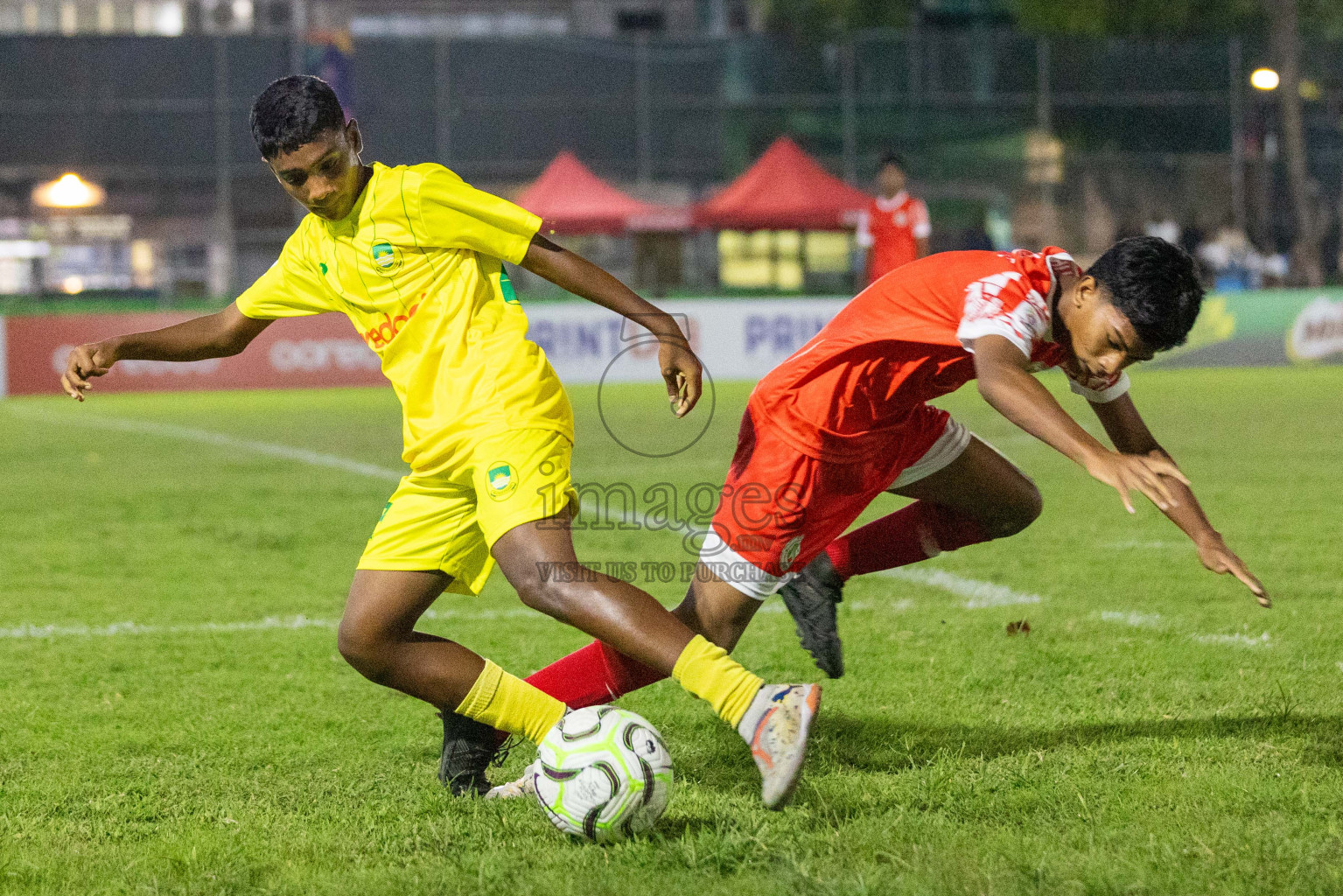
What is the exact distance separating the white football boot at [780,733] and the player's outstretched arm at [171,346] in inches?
62.1

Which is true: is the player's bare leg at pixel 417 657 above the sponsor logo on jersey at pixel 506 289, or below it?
below

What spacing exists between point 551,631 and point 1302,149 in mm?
25901

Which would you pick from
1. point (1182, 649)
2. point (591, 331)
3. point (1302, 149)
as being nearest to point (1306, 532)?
point (1182, 649)

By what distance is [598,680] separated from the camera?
142 inches

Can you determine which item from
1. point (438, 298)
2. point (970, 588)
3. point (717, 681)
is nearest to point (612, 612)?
point (717, 681)

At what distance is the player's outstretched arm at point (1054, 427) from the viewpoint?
279 cm

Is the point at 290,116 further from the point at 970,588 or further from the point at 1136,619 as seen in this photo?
the point at 970,588

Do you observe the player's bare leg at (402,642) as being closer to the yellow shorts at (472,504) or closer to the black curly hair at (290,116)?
the yellow shorts at (472,504)

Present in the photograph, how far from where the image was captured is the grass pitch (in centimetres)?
282

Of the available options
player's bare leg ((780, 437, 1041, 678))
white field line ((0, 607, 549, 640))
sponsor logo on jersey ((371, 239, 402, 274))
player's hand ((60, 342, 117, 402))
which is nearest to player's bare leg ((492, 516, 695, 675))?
sponsor logo on jersey ((371, 239, 402, 274))

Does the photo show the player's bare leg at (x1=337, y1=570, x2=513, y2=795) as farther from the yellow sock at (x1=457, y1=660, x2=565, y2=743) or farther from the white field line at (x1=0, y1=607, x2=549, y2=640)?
the white field line at (x1=0, y1=607, x2=549, y2=640)

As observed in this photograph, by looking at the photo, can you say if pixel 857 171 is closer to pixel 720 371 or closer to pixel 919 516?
pixel 720 371

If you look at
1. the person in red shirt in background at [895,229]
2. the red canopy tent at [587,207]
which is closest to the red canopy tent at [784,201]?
the red canopy tent at [587,207]

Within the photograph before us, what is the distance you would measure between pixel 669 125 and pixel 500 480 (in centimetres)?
2384
